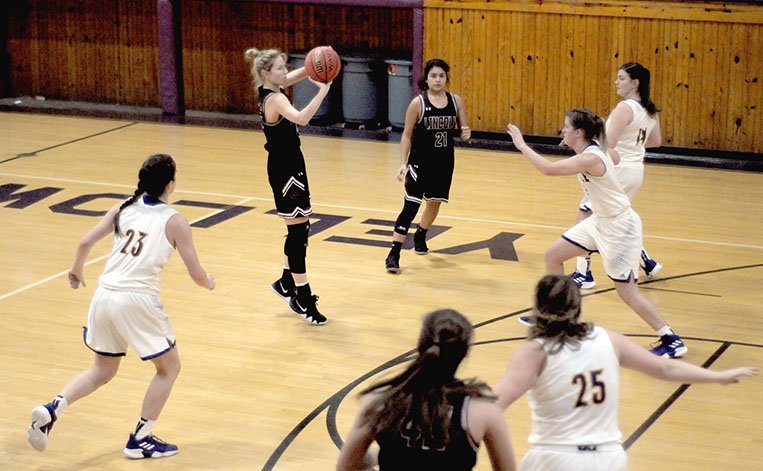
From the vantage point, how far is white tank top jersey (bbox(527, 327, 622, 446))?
161 inches

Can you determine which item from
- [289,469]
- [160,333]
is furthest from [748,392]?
[160,333]

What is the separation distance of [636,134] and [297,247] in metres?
2.93

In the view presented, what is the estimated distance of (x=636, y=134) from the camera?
8992 millimetres

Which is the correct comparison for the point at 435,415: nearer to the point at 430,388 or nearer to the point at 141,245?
the point at 430,388

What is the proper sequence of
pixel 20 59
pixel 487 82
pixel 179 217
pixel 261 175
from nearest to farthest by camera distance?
Result: pixel 179 217, pixel 261 175, pixel 487 82, pixel 20 59

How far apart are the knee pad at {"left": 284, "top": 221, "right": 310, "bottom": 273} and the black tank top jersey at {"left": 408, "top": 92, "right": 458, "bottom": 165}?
190cm

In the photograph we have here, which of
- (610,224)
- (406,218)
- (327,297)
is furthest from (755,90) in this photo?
(327,297)

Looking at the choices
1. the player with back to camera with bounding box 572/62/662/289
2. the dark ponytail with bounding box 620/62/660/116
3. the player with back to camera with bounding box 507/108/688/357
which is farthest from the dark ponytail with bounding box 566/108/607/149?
the dark ponytail with bounding box 620/62/660/116

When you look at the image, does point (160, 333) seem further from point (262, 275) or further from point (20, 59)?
point (20, 59)

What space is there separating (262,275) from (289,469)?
3.67 meters

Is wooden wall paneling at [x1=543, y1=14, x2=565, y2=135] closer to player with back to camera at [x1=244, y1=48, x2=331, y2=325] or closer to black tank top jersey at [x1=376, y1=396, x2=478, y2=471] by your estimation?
player with back to camera at [x1=244, y1=48, x2=331, y2=325]

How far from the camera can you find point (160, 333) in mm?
5965

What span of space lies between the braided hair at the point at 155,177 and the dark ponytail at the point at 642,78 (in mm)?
4196

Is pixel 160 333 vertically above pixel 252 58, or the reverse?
pixel 252 58
